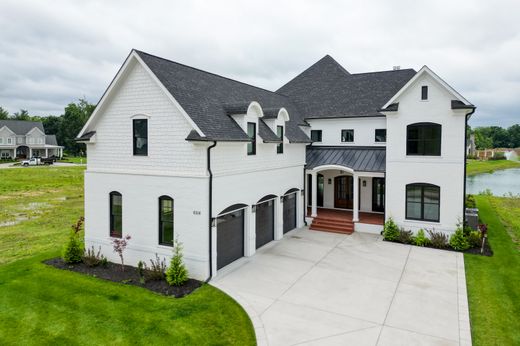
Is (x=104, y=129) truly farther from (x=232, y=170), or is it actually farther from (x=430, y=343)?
(x=430, y=343)

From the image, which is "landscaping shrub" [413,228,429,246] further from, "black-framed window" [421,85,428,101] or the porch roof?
"black-framed window" [421,85,428,101]

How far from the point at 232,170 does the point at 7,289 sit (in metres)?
8.67

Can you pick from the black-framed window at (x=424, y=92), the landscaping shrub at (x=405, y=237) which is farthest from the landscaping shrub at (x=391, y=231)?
the black-framed window at (x=424, y=92)

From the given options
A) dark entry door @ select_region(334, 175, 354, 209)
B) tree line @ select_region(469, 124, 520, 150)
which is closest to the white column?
dark entry door @ select_region(334, 175, 354, 209)

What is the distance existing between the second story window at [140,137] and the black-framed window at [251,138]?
13.7 ft

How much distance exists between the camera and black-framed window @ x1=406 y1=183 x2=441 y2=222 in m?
16.8

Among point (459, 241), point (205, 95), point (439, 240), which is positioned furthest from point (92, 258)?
point (459, 241)

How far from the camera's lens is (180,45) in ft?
85.4

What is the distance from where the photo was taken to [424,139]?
16.9 metres

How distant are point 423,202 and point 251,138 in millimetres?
9371

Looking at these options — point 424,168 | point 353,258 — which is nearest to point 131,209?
point 353,258

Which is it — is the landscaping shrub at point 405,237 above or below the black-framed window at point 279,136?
below

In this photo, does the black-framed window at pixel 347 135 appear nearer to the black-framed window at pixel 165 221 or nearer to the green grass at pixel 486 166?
the black-framed window at pixel 165 221

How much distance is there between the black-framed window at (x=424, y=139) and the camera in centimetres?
1667
